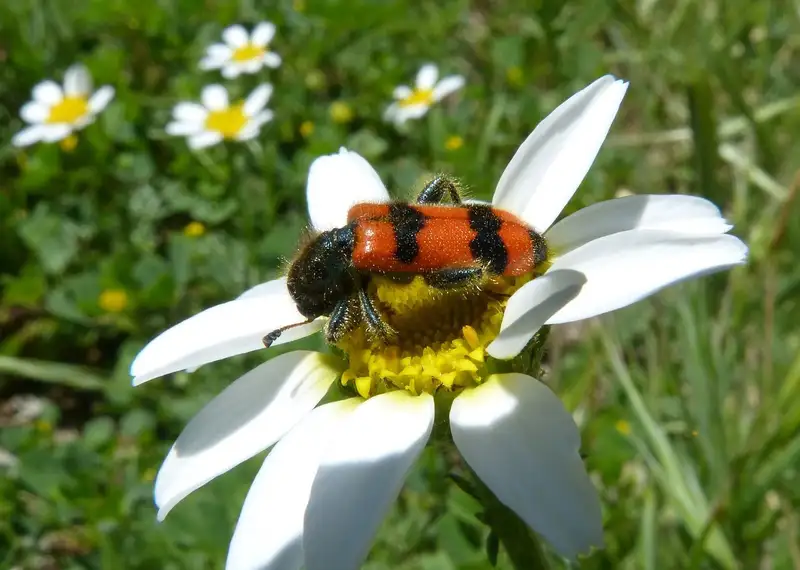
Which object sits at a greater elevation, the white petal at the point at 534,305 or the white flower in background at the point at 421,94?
the white flower in background at the point at 421,94

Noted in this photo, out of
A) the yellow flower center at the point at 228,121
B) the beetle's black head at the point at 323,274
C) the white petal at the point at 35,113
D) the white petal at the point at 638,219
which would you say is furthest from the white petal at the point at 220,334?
the white petal at the point at 35,113

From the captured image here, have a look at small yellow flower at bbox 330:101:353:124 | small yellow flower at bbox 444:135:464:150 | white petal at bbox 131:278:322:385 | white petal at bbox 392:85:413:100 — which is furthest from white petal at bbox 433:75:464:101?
white petal at bbox 131:278:322:385

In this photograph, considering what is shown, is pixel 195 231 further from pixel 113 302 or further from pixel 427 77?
pixel 427 77

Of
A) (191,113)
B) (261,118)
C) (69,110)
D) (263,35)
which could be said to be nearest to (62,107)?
(69,110)

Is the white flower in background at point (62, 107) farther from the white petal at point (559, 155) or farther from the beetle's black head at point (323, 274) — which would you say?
the white petal at point (559, 155)

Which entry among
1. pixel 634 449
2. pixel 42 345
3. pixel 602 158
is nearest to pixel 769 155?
pixel 602 158

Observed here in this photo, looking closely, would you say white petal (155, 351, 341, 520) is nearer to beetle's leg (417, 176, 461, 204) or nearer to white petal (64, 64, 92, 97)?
beetle's leg (417, 176, 461, 204)
